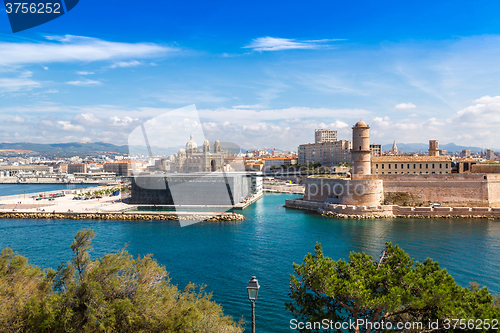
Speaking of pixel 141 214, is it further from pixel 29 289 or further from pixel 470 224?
pixel 470 224

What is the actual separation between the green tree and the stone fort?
1983 cm

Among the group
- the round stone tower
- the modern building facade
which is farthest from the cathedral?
the round stone tower

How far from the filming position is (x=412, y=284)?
227 inches

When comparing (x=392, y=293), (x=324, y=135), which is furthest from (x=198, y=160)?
(x=324, y=135)

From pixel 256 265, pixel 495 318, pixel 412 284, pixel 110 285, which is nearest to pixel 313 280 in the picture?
pixel 412 284

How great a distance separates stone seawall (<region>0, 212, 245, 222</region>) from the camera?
997 inches

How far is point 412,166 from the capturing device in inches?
1152

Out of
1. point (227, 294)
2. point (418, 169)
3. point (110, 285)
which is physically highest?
point (418, 169)

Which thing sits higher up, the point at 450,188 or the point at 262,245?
the point at 450,188

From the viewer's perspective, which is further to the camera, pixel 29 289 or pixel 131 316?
pixel 29 289

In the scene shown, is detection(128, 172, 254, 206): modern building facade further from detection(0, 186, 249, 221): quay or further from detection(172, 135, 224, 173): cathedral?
detection(172, 135, 224, 173): cathedral

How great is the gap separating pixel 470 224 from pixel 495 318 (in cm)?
1940

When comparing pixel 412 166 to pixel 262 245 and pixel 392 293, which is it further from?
pixel 392 293

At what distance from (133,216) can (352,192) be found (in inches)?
684
